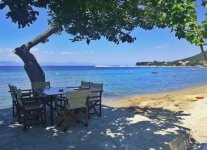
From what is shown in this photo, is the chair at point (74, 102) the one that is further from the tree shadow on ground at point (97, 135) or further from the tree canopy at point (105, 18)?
the tree canopy at point (105, 18)

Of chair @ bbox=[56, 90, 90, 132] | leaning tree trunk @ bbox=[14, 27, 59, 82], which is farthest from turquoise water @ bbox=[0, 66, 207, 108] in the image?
chair @ bbox=[56, 90, 90, 132]

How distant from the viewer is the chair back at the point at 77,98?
6.95m

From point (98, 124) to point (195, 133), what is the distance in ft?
9.08

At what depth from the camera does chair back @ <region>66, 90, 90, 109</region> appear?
273 inches

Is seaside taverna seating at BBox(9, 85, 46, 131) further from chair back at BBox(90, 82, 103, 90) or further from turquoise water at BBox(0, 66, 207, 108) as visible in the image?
turquoise water at BBox(0, 66, 207, 108)

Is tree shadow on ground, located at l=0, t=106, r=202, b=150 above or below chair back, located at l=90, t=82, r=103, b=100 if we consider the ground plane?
below

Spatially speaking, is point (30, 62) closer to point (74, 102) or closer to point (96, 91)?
point (96, 91)

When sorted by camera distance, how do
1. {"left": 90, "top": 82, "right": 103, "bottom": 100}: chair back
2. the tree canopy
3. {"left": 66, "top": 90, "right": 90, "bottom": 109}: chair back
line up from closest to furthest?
the tree canopy → {"left": 66, "top": 90, "right": 90, "bottom": 109}: chair back → {"left": 90, "top": 82, "right": 103, "bottom": 100}: chair back

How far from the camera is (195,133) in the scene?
809 centimetres

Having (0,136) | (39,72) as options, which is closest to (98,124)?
(0,136)

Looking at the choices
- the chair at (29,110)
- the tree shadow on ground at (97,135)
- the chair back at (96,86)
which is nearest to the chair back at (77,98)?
the tree shadow on ground at (97,135)

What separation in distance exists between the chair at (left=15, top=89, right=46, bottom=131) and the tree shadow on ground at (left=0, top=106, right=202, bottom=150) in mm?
240

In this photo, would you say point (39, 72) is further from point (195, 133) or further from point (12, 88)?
point (195, 133)

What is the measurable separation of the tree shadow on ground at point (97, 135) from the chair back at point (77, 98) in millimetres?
611
